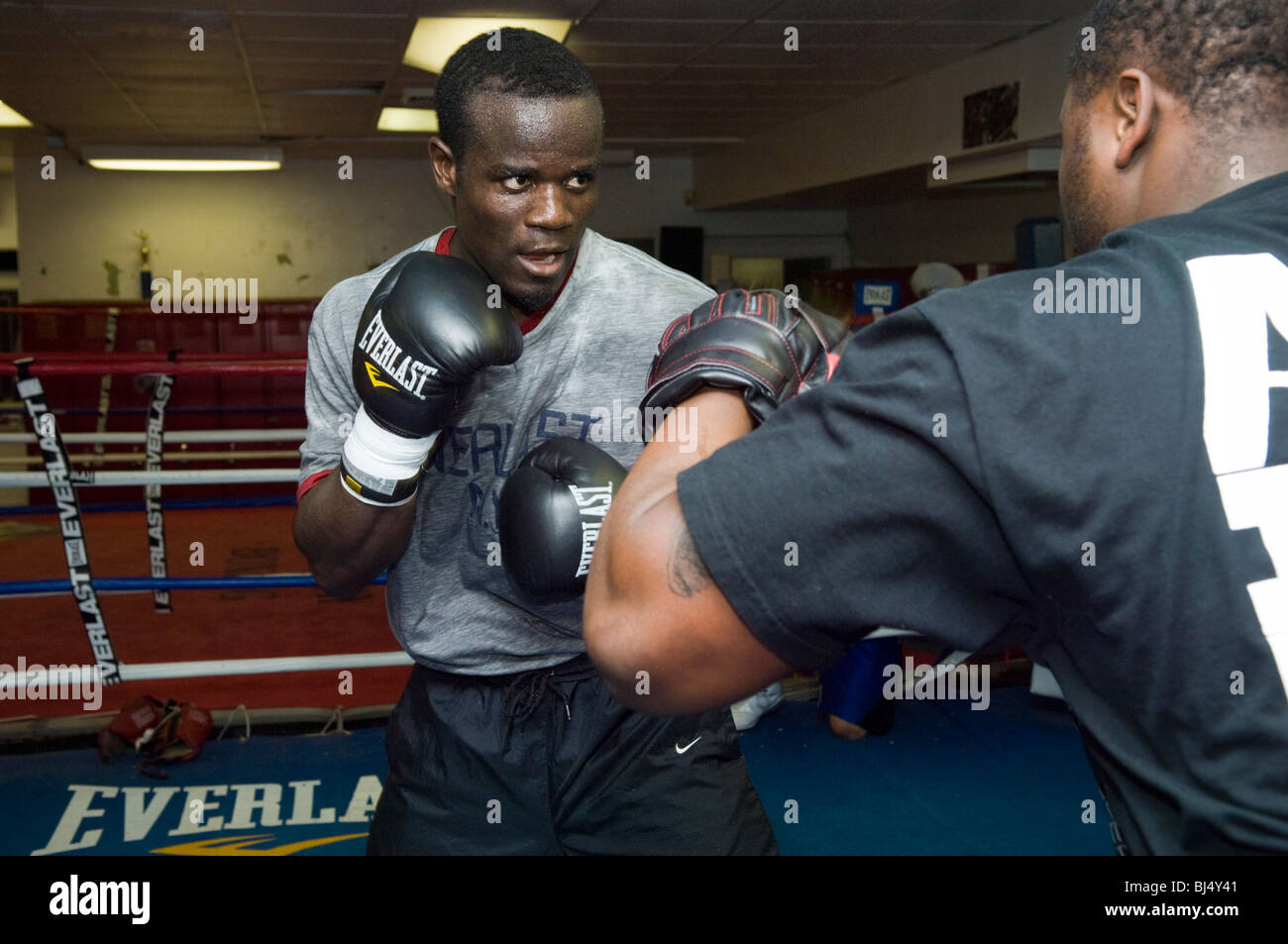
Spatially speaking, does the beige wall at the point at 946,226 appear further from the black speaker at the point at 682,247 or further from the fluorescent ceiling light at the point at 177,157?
the fluorescent ceiling light at the point at 177,157

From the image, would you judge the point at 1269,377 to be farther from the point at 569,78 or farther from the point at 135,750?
the point at 135,750

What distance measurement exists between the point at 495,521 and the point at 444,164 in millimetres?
518

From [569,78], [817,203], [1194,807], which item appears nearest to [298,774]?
[569,78]

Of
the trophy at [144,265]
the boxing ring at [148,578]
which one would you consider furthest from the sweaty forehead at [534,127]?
the trophy at [144,265]

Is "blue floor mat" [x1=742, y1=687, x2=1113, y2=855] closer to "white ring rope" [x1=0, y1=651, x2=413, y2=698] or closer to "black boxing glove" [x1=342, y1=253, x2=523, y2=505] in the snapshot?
"white ring rope" [x1=0, y1=651, x2=413, y2=698]

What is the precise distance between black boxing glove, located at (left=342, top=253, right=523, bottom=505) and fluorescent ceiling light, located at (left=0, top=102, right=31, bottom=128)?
722 centimetres

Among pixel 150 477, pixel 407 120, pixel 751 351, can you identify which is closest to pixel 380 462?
pixel 751 351

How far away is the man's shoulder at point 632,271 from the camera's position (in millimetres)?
1527

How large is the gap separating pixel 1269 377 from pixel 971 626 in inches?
8.5

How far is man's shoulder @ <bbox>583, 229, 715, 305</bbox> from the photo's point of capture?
1.53m

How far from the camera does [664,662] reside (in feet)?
2.23

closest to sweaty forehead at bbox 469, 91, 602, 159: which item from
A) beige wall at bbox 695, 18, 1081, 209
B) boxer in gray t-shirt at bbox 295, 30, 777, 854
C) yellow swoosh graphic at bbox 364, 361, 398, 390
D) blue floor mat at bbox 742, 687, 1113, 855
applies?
boxer in gray t-shirt at bbox 295, 30, 777, 854

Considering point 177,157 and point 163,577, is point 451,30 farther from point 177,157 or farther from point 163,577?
point 177,157

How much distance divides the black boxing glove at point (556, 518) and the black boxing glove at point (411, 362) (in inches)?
5.0
